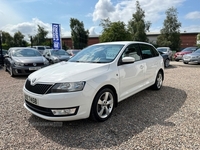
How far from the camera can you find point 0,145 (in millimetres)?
2449

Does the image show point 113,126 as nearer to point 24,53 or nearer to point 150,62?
point 150,62

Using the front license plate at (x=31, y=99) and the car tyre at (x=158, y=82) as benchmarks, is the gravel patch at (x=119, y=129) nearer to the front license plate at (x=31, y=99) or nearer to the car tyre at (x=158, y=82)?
the front license plate at (x=31, y=99)

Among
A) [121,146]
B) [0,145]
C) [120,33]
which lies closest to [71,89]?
[121,146]

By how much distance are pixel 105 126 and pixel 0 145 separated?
171 cm

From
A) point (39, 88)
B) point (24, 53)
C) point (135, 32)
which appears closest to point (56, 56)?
point (24, 53)

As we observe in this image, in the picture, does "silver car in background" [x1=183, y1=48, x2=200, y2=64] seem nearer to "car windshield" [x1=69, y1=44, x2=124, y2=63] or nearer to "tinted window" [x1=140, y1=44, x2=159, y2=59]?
"tinted window" [x1=140, y1=44, x2=159, y2=59]

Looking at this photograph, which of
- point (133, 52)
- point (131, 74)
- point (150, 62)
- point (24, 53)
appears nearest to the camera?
point (131, 74)

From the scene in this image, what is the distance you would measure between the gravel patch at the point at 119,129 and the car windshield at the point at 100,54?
4.00 feet

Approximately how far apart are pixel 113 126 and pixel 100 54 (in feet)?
5.42

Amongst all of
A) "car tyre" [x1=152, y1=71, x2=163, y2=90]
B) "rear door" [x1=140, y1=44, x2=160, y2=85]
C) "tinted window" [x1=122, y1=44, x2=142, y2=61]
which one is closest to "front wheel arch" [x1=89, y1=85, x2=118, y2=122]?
"tinted window" [x1=122, y1=44, x2=142, y2=61]

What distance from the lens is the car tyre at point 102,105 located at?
2875mm

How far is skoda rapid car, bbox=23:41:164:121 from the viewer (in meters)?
2.61

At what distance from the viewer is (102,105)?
3080mm

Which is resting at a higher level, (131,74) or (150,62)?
(150,62)
